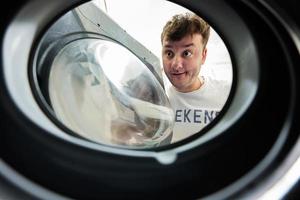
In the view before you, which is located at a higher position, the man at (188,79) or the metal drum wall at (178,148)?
the man at (188,79)

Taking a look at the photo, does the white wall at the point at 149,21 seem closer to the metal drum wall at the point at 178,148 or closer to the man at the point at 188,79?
the man at the point at 188,79

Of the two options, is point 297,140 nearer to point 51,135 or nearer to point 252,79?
point 252,79

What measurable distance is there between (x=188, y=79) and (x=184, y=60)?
0.09 m

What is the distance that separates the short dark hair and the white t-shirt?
0.62 feet

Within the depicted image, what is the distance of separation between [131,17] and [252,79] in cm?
122

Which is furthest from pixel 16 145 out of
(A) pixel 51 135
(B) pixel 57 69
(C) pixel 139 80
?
(C) pixel 139 80

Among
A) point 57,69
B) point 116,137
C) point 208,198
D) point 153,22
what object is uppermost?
point 153,22

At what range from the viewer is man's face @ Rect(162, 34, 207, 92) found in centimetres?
153

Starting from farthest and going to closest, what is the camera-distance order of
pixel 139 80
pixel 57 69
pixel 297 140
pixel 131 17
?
pixel 131 17
pixel 139 80
pixel 57 69
pixel 297 140

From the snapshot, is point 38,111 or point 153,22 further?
point 153,22

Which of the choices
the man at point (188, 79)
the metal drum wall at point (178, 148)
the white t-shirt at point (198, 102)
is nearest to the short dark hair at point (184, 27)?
the man at point (188, 79)

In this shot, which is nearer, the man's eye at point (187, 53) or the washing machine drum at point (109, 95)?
the washing machine drum at point (109, 95)

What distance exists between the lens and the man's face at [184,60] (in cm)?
153

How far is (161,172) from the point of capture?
0.41m
